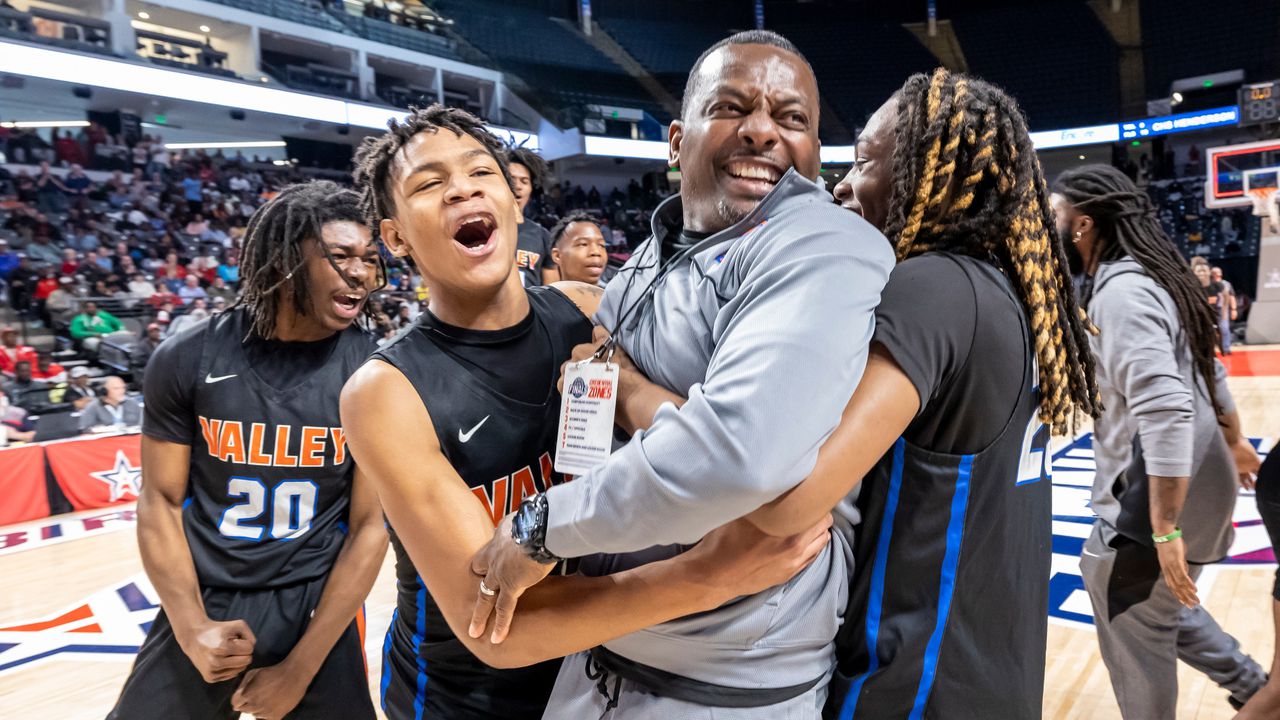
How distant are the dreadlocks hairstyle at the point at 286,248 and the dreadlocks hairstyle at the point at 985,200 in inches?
58.7

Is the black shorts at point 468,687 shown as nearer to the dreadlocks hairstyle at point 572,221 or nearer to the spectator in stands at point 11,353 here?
the dreadlocks hairstyle at point 572,221

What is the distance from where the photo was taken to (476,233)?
65.1 inches

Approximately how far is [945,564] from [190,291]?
13226mm

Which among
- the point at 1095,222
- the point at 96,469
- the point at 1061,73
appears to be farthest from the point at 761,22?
the point at 1095,222

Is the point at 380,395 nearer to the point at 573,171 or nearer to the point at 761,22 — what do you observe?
the point at 573,171

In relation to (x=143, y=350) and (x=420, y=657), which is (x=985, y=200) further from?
(x=143, y=350)

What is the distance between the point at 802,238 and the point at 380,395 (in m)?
0.77

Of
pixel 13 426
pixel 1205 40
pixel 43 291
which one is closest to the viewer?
pixel 13 426

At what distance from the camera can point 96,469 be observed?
274 inches

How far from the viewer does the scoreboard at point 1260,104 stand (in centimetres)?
1527

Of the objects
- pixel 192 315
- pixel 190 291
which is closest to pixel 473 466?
pixel 192 315

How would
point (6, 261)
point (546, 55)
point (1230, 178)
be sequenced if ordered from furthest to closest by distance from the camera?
point (546, 55)
point (1230, 178)
point (6, 261)

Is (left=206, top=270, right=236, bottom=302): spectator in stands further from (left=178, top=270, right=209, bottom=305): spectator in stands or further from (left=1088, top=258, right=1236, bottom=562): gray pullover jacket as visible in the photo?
(left=1088, top=258, right=1236, bottom=562): gray pullover jacket

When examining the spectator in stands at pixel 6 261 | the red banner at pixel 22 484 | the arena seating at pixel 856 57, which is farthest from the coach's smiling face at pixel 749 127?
the arena seating at pixel 856 57
